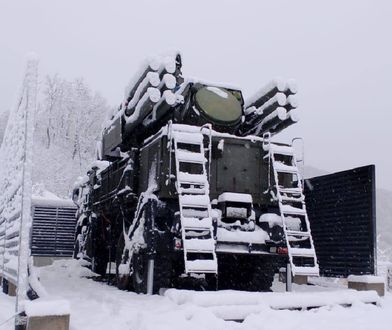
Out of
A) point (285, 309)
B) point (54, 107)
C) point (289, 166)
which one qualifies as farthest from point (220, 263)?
point (54, 107)

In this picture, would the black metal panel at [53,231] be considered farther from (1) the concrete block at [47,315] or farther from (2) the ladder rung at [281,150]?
(1) the concrete block at [47,315]

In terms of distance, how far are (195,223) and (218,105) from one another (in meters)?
2.57

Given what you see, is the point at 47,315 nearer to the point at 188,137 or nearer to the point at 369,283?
the point at 188,137

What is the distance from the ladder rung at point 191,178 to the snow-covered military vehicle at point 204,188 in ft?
0.05

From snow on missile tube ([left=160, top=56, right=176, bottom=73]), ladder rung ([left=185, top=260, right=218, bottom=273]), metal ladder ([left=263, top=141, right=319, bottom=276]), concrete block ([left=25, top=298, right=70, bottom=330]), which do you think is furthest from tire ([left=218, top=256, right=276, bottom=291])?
concrete block ([left=25, top=298, right=70, bottom=330])

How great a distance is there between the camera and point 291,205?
27.3ft

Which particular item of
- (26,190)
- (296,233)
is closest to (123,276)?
(296,233)

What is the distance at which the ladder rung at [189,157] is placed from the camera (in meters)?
7.31

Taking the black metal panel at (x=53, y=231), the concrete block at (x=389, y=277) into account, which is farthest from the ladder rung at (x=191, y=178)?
the black metal panel at (x=53, y=231)

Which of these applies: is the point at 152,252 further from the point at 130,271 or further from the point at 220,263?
the point at 220,263

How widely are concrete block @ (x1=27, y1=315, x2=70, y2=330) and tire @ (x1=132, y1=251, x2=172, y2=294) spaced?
Answer: 285cm

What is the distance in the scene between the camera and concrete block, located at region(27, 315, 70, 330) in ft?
14.1

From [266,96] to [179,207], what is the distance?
304 centimetres

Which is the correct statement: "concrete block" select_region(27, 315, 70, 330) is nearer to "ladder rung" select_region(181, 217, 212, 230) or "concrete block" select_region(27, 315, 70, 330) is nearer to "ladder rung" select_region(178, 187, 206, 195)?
"ladder rung" select_region(181, 217, 212, 230)
